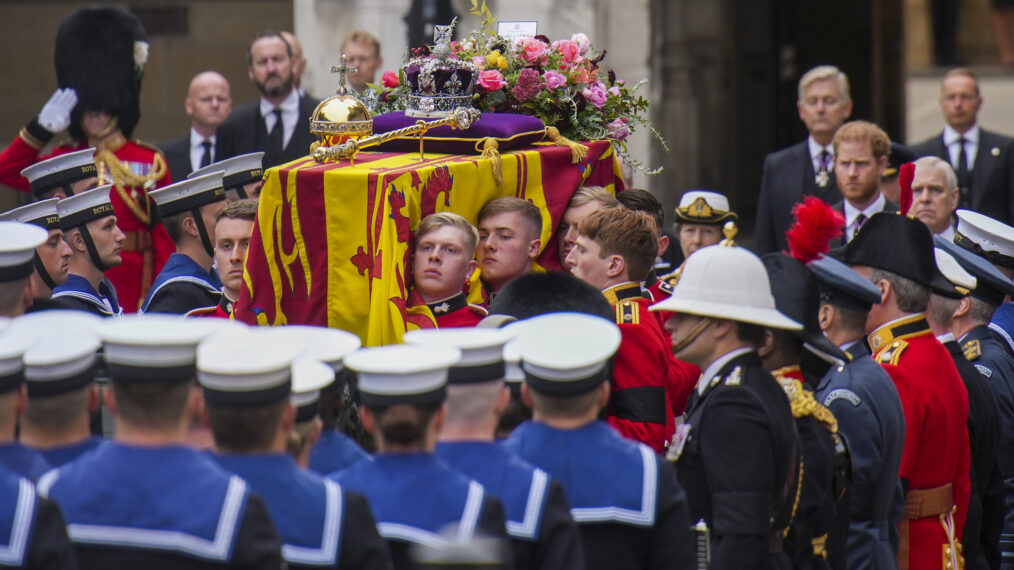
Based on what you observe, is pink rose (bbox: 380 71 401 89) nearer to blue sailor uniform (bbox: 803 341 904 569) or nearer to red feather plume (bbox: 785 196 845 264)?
red feather plume (bbox: 785 196 845 264)

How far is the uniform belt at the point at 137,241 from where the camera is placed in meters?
7.23

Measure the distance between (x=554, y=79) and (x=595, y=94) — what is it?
10.0 inches

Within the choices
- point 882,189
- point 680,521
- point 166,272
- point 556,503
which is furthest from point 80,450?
point 882,189

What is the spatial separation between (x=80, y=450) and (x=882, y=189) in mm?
5938

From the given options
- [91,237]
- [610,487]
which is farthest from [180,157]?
[610,487]

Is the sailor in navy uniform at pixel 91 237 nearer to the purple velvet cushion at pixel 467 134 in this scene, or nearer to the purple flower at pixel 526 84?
the purple velvet cushion at pixel 467 134

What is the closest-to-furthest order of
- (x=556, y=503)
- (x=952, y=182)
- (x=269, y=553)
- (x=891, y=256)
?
(x=269, y=553) < (x=556, y=503) < (x=891, y=256) < (x=952, y=182)

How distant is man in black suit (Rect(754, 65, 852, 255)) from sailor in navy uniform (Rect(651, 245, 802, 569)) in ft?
14.3

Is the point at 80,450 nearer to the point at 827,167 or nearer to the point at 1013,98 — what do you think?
the point at 827,167

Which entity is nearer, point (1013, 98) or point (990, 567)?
point (990, 567)

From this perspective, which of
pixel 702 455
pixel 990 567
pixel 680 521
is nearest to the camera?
pixel 680 521

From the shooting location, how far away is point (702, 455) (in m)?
3.95

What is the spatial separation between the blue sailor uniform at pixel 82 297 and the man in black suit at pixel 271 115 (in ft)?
8.62

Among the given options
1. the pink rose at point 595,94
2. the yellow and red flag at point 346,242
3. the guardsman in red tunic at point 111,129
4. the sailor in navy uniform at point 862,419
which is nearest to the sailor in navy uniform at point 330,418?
the yellow and red flag at point 346,242
